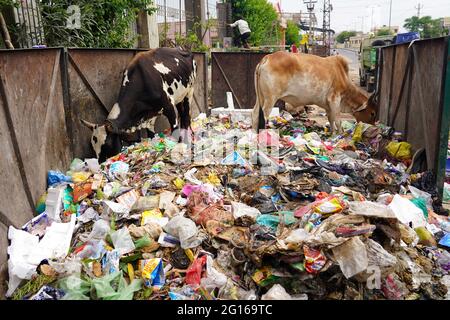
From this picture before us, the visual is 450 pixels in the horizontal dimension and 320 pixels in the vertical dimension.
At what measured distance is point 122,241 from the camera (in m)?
3.48

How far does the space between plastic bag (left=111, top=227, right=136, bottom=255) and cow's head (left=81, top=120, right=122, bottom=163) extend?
7.52 ft

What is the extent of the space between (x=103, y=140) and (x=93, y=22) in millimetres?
4084

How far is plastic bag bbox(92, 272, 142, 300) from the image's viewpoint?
114 inches

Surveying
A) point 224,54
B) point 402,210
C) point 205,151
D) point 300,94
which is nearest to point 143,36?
point 224,54

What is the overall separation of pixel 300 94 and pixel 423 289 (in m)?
5.06

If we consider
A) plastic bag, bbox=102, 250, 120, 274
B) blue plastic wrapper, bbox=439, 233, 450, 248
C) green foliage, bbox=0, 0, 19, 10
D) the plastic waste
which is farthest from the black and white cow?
blue plastic wrapper, bbox=439, 233, 450, 248

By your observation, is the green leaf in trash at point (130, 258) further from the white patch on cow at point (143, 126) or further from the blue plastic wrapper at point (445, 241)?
the white patch on cow at point (143, 126)

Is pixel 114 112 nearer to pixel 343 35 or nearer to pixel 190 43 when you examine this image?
pixel 190 43

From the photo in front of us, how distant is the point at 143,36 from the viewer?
11320mm

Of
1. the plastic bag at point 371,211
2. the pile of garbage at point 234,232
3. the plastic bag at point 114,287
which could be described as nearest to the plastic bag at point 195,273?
the pile of garbage at point 234,232

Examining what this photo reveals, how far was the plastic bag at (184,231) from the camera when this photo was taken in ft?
11.3

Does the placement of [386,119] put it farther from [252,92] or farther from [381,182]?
[252,92]

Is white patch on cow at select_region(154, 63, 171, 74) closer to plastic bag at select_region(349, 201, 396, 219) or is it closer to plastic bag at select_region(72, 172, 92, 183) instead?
plastic bag at select_region(72, 172, 92, 183)

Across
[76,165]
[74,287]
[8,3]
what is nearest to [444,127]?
[74,287]
